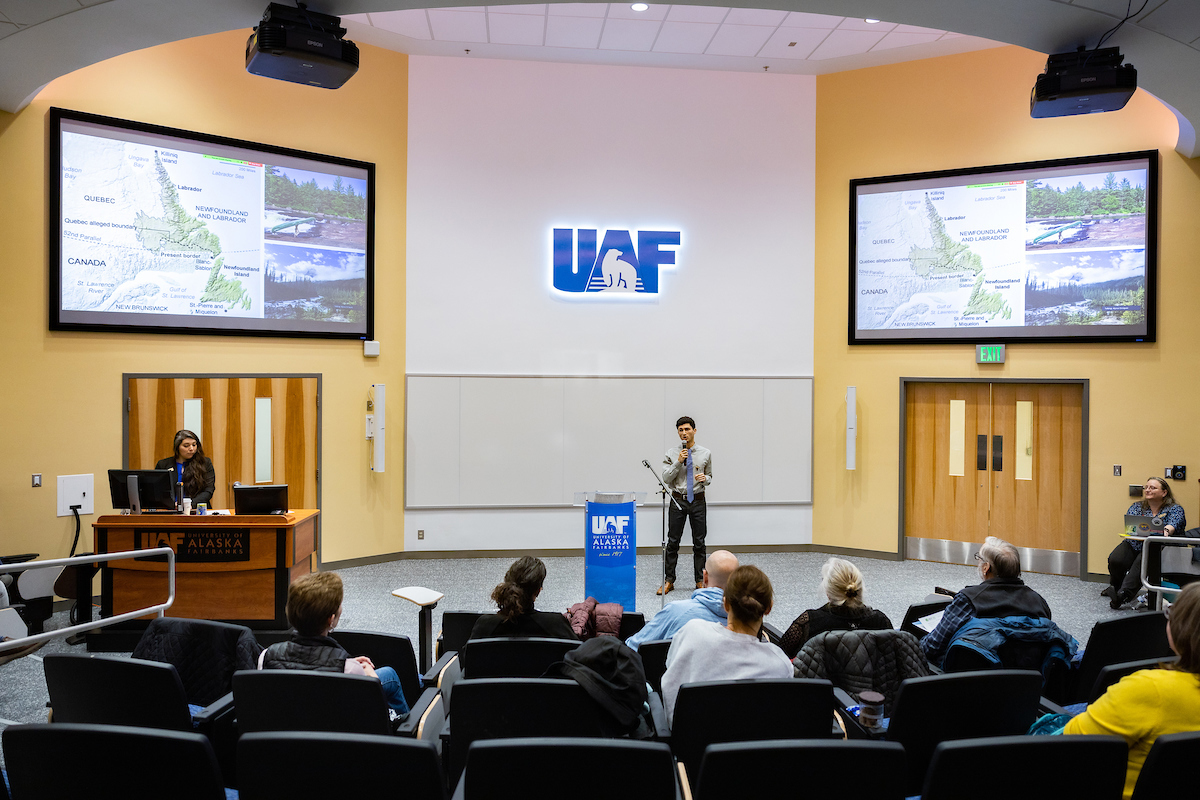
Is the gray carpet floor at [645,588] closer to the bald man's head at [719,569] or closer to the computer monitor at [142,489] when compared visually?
the computer monitor at [142,489]

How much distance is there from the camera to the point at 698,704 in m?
2.57

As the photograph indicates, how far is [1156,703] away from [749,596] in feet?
4.04

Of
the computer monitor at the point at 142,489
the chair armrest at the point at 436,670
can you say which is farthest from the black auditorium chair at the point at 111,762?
the computer monitor at the point at 142,489

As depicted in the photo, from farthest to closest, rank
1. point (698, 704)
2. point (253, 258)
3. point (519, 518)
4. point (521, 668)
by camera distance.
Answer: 1. point (519, 518)
2. point (253, 258)
3. point (521, 668)
4. point (698, 704)

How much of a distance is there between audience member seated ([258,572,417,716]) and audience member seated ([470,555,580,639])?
0.57m

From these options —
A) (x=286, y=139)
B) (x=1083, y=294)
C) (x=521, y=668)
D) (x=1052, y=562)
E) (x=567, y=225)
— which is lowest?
A: (x=1052, y=562)

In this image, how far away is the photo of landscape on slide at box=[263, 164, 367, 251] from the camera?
7469mm

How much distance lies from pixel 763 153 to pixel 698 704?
24.4 feet

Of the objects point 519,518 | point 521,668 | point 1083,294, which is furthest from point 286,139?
point 1083,294

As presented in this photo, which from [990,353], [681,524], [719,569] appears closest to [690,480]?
[681,524]

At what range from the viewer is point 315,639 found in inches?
Answer: 116

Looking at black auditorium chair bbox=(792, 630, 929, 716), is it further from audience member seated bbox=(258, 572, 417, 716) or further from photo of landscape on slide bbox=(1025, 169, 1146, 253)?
photo of landscape on slide bbox=(1025, 169, 1146, 253)

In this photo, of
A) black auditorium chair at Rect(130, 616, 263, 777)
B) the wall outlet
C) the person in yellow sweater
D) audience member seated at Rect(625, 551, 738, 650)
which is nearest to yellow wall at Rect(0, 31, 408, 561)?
the wall outlet

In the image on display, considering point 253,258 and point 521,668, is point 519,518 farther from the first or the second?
point 521,668
